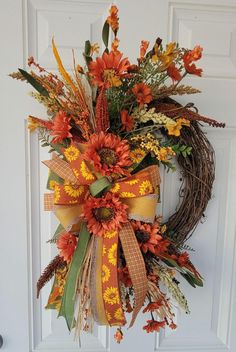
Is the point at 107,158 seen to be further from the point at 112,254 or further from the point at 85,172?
the point at 112,254

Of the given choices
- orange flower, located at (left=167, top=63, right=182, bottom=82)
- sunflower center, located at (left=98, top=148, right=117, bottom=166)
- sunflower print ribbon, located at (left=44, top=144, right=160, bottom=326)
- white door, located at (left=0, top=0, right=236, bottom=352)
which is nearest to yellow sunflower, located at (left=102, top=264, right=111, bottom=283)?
sunflower print ribbon, located at (left=44, top=144, right=160, bottom=326)

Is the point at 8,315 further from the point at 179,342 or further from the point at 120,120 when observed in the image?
the point at 120,120

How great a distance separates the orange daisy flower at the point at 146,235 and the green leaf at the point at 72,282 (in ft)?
0.39

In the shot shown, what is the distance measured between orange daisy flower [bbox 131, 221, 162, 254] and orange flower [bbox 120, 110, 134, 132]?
21 cm

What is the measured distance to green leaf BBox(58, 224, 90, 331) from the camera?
23.9 inches

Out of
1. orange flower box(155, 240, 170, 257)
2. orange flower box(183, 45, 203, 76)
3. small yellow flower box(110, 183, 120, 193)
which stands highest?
orange flower box(183, 45, 203, 76)

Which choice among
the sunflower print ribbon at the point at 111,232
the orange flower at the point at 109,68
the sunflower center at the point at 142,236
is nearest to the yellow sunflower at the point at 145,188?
the sunflower print ribbon at the point at 111,232

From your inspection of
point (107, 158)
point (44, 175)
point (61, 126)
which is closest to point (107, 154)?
point (107, 158)

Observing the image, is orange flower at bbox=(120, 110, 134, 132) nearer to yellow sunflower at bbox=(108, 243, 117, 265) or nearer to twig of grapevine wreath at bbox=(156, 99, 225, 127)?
twig of grapevine wreath at bbox=(156, 99, 225, 127)

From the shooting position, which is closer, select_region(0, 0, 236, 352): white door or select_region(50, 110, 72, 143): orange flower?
select_region(50, 110, 72, 143): orange flower

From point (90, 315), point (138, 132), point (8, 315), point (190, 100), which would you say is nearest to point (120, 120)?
point (138, 132)

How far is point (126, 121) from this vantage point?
64 cm

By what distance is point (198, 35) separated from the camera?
0.83 m

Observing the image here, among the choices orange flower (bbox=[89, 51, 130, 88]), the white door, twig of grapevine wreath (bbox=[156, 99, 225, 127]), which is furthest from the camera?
the white door
